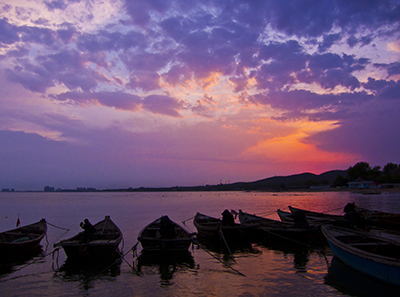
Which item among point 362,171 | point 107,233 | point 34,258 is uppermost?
point 362,171

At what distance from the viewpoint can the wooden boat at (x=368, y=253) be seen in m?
8.94

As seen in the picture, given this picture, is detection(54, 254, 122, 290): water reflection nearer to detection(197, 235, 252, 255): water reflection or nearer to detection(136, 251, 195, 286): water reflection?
detection(136, 251, 195, 286): water reflection

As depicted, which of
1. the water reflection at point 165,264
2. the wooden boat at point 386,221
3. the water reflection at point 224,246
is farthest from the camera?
the wooden boat at point 386,221

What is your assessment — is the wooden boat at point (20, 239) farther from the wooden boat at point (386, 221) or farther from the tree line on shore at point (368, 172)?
the tree line on shore at point (368, 172)

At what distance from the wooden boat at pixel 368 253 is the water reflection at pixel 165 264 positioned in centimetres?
690

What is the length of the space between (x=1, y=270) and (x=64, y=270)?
3.01 m

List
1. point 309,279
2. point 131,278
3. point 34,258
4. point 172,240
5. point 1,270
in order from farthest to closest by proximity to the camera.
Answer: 1. point 34,258
2. point 172,240
3. point 1,270
4. point 131,278
5. point 309,279

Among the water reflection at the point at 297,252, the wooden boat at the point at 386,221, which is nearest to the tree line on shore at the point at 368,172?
the wooden boat at the point at 386,221

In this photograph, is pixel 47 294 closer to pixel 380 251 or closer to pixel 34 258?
pixel 34 258

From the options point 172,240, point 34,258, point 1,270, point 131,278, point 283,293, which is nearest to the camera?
point 283,293

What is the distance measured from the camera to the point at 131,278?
38.5ft

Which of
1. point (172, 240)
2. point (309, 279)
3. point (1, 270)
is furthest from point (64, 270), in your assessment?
point (309, 279)

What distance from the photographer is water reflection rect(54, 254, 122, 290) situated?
11587mm

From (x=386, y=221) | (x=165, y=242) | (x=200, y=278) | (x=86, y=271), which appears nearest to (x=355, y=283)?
(x=200, y=278)
